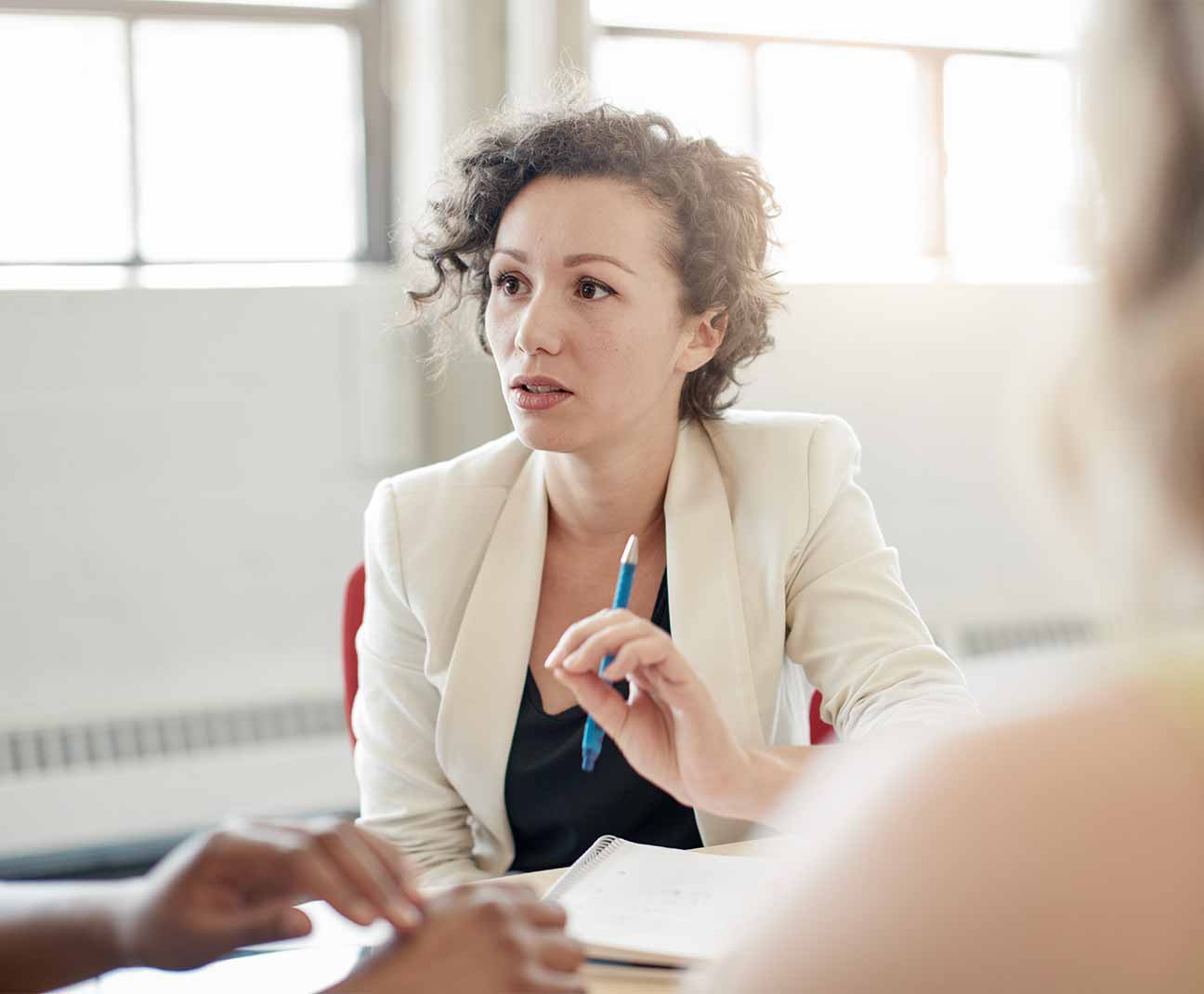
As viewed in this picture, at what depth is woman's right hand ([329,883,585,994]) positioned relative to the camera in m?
0.88

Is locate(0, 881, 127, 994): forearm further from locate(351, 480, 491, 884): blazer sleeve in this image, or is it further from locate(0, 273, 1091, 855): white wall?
locate(0, 273, 1091, 855): white wall

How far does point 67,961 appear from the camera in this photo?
96 cm

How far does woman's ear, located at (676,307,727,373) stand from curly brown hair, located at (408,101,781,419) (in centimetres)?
1

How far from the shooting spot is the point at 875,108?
418 centimetres

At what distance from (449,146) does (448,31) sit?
4.66 feet

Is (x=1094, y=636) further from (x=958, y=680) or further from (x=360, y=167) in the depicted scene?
(x=360, y=167)

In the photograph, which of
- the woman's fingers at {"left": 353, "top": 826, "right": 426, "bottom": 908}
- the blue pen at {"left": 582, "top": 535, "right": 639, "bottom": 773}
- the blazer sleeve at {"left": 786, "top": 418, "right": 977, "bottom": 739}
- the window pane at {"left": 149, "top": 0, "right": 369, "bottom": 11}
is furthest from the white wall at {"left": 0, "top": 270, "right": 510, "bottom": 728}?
the woman's fingers at {"left": 353, "top": 826, "right": 426, "bottom": 908}

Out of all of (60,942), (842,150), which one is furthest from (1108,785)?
(842,150)

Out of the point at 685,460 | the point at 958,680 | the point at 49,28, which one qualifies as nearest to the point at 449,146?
the point at 685,460

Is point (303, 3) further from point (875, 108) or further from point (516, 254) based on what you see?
point (516, 254)

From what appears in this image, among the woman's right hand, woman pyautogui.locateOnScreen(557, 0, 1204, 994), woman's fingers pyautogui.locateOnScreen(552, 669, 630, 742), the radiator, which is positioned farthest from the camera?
A: the radiator

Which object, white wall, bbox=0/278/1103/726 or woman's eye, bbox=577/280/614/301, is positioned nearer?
woman's eye, bbox=577/280/614/301

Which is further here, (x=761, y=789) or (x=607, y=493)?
(x=607, y=493)

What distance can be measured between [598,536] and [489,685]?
299 mm
